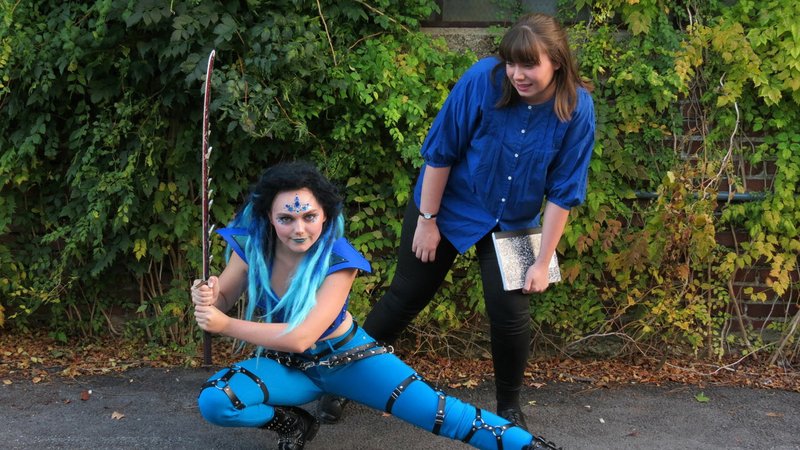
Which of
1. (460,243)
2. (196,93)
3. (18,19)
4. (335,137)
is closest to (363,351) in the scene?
(460,243)

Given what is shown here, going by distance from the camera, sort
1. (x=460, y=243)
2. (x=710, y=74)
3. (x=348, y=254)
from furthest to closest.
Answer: (x=710, y=74) < (x=460, y=243) < (x=348, y=254)

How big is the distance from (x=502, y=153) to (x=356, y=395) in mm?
981

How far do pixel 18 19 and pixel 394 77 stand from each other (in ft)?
5.77

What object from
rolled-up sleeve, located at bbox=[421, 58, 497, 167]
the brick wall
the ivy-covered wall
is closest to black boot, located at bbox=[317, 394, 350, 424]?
the ivy-covered wall

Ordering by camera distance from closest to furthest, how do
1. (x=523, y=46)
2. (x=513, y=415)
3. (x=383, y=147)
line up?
(x=523, y=46) < (x=513, y=415) < (x=383, y=147)

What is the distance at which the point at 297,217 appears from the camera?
9.29ft

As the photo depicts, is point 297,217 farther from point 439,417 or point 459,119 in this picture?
point 439,417

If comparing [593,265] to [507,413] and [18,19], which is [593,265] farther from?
[18,19]

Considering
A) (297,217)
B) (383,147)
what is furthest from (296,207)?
(383,147)

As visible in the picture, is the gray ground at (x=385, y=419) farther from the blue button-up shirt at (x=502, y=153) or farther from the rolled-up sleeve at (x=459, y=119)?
the rolled-up sleeve at (x=459, y=119)

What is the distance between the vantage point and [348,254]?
296 centimetres

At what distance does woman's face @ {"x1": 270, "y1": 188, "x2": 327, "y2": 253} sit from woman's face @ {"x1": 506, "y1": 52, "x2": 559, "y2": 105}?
0.77 m

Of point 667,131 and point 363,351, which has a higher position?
point 667,131

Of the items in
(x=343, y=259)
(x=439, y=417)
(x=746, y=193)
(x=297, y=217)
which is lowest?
(x=439, y=417)
